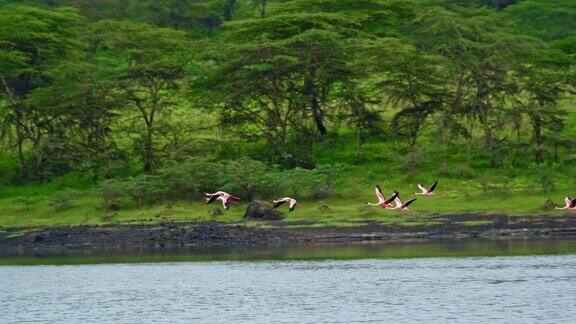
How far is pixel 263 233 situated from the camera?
152 feet

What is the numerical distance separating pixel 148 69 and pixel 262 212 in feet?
39.7

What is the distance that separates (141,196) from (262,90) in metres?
7.84

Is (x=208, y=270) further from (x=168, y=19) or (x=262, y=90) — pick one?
(x=168, y=19)

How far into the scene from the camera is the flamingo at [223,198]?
48719 millimetres

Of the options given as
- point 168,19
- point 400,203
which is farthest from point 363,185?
point 168,19

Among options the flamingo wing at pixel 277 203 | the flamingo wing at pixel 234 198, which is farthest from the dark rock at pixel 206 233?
the flamingo wing at pixel 234 198

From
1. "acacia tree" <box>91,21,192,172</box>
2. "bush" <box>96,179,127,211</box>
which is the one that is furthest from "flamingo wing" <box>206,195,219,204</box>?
"acacia tree" <box>91,21,192,172</box>

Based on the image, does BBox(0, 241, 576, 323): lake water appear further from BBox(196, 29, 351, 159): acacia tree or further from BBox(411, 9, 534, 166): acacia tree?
BBox(411, 9, 534, 166): acacia tree

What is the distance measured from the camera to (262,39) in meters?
58.1

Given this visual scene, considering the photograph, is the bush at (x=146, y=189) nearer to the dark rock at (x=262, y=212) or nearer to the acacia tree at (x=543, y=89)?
the dark rock at (x=262, y=212)

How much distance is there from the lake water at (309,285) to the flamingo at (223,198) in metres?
4.53

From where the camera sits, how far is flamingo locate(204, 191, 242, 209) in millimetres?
48719

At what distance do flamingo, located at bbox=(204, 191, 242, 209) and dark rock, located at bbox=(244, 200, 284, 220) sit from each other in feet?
3.67

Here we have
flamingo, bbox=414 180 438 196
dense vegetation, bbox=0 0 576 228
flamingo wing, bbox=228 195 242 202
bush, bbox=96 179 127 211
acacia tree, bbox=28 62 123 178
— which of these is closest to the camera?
flamingo, bbox=414 180 438 196
